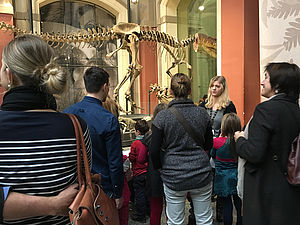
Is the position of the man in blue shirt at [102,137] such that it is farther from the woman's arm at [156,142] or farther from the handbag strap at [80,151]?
the handbag strap at [80,151]

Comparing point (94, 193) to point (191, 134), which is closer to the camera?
point (94, 193)

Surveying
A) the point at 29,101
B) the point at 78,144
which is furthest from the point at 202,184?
the point at 29,101

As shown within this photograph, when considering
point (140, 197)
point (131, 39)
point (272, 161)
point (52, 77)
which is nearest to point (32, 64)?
point (52, 77)

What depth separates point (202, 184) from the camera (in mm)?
2234

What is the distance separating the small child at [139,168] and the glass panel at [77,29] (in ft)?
24.3

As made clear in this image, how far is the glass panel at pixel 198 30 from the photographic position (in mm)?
8875

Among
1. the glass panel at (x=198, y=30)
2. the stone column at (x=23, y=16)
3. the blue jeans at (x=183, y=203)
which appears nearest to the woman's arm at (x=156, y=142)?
the blue jeans at (x=183, y=203)

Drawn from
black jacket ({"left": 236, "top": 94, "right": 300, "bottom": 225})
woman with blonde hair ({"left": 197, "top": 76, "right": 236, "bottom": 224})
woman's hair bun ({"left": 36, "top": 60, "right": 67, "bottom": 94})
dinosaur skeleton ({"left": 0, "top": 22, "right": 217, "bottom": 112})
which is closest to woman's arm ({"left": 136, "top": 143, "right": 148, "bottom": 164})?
woman with blonde hair ({"left": 197, "top": 76, "right": 236, "bottom": 224})

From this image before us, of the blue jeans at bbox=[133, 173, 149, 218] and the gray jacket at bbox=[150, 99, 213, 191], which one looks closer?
the gray jacket at bbox=[150, 99, 213, 191]

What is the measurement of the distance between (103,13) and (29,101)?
445 inches

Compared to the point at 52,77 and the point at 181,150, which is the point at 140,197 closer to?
the point at 181,150

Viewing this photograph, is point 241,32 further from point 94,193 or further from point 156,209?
point 94,193

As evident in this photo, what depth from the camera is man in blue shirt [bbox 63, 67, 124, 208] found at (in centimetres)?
200

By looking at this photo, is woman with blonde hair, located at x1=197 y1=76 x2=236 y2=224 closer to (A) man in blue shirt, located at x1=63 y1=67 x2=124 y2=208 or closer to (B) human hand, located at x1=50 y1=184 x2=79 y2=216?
(A) man in blue shirt, located at x1=63 y1=67 x2=124 y2=208
